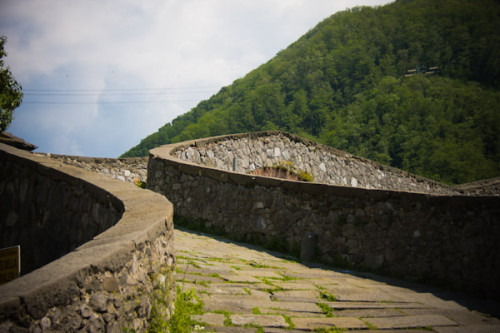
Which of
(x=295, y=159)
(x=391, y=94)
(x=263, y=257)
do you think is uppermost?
(x=391, y=94)

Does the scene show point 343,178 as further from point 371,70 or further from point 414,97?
point 371,70

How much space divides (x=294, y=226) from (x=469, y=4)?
7645 centimetres

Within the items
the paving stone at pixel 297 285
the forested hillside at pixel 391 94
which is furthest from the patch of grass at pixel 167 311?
the forested hillside at pixel 391 94

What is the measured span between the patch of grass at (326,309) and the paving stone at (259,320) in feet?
1.59

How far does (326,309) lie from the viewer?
10.4 feet

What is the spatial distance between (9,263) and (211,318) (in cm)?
143

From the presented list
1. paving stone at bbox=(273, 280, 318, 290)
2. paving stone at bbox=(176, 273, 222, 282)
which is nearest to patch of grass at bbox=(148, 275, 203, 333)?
paving stone at bbox=(176, 273, 222, 282)

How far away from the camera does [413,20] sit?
2534 inches

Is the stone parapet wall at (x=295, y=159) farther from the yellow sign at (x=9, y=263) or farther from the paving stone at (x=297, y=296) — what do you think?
the yellow sign at (x=9, y=263)

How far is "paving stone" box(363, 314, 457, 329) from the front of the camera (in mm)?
2924

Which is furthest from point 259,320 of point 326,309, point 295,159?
point 295,159

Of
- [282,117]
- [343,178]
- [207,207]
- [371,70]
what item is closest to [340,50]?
[371,70]

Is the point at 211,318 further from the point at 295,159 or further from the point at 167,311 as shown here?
the point at 295,159

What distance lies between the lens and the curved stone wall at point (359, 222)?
412 centimetres
